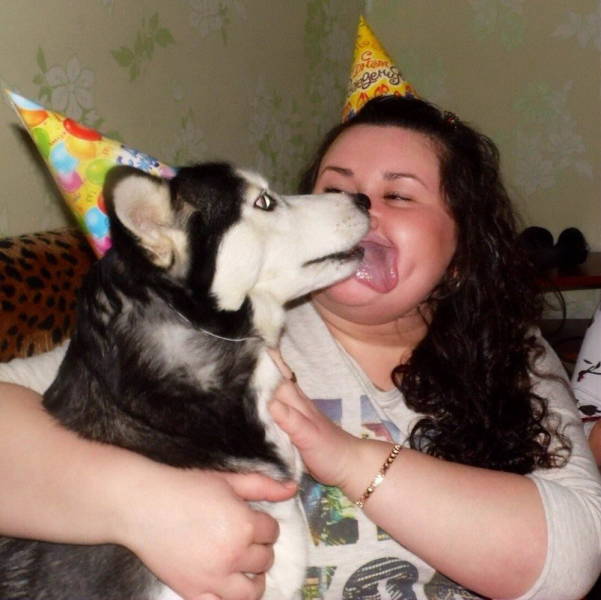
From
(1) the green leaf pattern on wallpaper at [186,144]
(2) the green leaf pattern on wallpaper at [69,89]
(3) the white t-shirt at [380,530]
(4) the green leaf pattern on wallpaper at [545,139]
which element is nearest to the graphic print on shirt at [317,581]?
(3) the white t-shirt at [380,530]

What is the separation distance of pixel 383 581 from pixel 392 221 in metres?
0.67

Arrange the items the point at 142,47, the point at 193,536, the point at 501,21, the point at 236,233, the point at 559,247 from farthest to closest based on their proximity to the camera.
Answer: the point at 501,21, the point at 559,247, the point at 142,47, the point at 236,233, the point at 193,536

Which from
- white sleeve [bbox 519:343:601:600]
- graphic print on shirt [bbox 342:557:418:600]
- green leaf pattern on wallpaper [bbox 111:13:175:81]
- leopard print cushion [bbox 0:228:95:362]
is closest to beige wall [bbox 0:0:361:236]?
green leaf pattern on wallpaper [bbox 111:13:175:81]

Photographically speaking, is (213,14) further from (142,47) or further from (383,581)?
(383,581)

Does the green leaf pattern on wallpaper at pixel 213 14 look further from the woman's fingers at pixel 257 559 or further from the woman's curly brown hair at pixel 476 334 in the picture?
the woman's fingers at pixel 257 559

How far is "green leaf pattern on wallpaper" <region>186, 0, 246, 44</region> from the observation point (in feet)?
7.61

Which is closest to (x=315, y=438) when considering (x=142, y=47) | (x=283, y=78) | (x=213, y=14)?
(x=142, y=47)

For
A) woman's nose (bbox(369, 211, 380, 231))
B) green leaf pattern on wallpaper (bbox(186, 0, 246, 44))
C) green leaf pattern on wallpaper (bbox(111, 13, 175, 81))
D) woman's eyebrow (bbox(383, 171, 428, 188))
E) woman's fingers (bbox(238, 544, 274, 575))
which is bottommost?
woman's fingers (bbox(238, 544, 274, 575))

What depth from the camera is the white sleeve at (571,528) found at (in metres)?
1.21

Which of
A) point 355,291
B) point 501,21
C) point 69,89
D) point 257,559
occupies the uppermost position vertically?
point 501,21

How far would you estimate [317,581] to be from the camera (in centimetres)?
126

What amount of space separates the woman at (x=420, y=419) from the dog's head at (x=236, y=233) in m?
0.16

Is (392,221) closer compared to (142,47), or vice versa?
(392,221)

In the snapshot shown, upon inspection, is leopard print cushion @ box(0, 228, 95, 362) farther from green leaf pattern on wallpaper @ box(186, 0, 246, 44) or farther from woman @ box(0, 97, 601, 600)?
green leaf pattern on wallpaper @ box(186, 0, 246, 44)
